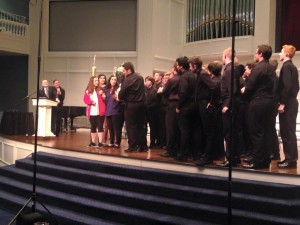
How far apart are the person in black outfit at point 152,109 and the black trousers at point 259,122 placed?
2613 millimetres

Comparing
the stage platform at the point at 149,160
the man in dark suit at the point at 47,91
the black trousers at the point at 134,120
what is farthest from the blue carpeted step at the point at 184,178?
the man in dark suit at the point at 47,91

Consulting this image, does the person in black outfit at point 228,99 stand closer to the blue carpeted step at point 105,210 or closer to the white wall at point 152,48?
the blue carpeted step at point 105,210

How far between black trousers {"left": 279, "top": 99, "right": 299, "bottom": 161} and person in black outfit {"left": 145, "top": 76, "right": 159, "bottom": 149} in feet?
9.12

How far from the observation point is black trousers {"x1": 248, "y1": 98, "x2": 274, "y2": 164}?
5121mm

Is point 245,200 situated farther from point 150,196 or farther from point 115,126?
point 115,126

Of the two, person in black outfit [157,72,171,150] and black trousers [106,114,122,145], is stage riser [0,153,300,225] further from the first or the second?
person in black outfit [157,72,171,150]

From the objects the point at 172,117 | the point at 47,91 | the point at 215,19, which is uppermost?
the point at 215,19

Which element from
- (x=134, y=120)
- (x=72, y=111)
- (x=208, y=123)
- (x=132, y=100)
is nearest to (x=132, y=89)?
(x=132, y=100)

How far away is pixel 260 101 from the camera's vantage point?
16.8 feet

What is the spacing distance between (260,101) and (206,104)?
0.75 m

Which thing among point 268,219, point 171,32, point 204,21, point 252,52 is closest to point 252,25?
point 252,52

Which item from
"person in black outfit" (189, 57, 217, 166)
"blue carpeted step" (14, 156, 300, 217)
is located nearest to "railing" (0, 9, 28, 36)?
"person in black outfit" (189, 57, 217, 166)

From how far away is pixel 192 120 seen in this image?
19.1ft

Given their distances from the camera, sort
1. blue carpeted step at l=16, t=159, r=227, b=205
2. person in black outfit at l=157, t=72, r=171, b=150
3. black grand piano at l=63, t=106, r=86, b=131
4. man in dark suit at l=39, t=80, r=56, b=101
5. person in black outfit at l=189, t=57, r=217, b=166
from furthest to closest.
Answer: black grand piano at l=63, t=106, r=86, b=131 < man in dark suit at l=39, t=80, r=56, b=101 < person in black outfit at l=157, t=72, r=171, b=150 < person in black outfit at l=189, t=57, r=217, b=166 < blue carpeted step at l=16, t=159, r=227, b=205
